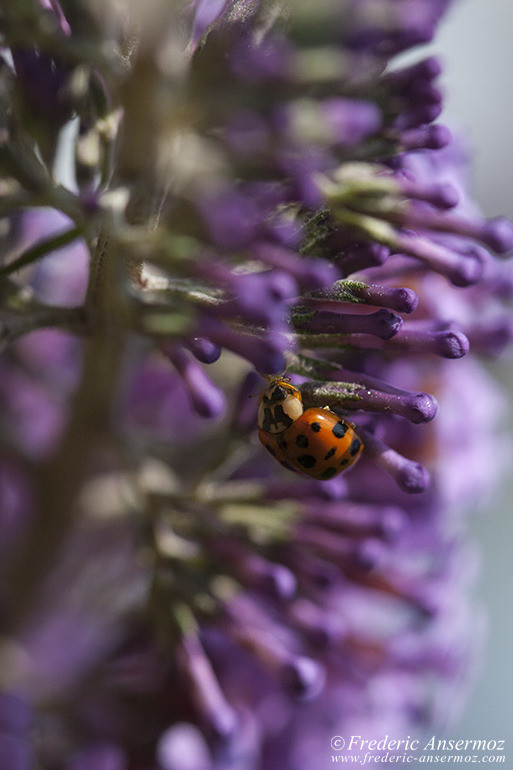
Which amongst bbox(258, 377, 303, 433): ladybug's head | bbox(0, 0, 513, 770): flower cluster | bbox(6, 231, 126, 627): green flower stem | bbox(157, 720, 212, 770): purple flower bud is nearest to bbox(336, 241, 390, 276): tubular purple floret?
bbox(0, 0, 513, 770): flower cluster

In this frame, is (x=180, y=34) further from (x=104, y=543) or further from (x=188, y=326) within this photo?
(x=104, y=543)

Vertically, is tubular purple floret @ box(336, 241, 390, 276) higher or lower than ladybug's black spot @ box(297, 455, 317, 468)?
higher

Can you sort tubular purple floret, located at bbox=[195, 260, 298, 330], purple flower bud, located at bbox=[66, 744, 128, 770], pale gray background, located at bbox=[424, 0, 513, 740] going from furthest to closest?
pale gray background, located at bbox=[424, 0, 513, 740]
purple flower bud, located at bbox=[66, 744, 128, 770]
tubular purple floret, located at bbox=[195, 260, 298, 330]

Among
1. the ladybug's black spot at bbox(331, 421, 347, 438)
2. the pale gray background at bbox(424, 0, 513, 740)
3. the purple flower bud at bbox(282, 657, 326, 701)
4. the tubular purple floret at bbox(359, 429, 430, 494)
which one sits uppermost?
the ladybug's black spot at bbox(331, 421, 347, 438)

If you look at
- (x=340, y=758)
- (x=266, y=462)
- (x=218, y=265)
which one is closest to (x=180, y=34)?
(x=218, y=265)

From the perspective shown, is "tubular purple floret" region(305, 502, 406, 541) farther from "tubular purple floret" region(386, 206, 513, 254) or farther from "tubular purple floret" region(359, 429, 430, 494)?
"tubular purple floret" region(386, 206, 513, 254)

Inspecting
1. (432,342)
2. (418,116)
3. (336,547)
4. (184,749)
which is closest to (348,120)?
(418,116)

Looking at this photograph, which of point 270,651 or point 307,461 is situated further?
point 270,651

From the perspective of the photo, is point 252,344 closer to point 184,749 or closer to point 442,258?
point 442,258
